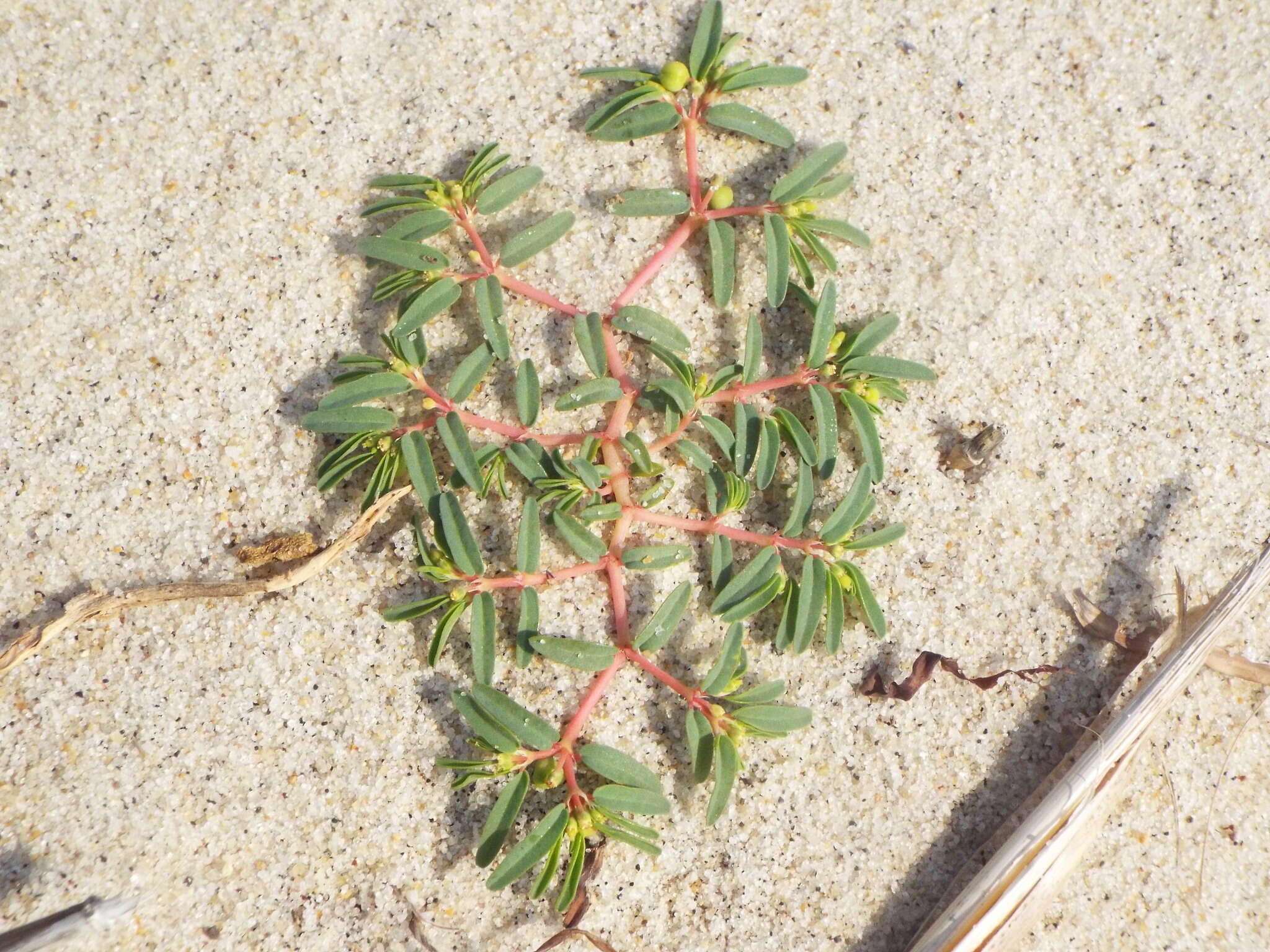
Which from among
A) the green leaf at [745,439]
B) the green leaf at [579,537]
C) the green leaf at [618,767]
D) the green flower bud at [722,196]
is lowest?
the green leaf at [618,767]

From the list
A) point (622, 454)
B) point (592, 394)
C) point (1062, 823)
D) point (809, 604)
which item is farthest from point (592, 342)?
point (1062, 823)

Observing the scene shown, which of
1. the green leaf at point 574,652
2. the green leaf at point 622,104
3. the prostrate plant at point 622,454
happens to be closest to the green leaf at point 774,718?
the prostrate plant at point 622,454

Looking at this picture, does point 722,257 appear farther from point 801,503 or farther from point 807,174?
point 801,503

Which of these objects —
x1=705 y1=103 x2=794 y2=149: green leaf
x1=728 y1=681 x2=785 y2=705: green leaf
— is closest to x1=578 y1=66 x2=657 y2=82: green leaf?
x1=705 y1=103 x2=794 y2=149: green leaf

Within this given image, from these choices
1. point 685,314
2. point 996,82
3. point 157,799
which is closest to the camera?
point 157,799

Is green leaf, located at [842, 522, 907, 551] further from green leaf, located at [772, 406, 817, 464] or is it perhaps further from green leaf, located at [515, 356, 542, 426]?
green leaf, located at [515, 356, 542, 426]

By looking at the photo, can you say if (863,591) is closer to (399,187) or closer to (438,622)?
(438,622)

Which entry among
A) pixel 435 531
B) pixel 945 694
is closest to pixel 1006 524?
pixel 945 694

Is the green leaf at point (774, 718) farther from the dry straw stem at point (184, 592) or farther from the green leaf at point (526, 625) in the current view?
the dry straw stem at point (184, 592)
